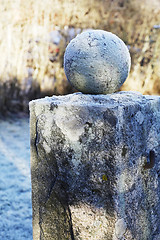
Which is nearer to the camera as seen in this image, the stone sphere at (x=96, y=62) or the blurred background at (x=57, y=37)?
the stone sphere at (x=96, y=62)

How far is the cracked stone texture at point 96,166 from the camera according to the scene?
1.53 metres

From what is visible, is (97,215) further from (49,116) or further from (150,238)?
(49,116)

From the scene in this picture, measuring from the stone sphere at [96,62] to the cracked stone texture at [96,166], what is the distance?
3.6 inches

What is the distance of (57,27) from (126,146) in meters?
5.36

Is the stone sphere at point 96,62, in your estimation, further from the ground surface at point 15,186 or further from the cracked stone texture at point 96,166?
the ground surface at point 15,186

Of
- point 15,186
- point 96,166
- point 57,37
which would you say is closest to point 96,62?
point 96,166

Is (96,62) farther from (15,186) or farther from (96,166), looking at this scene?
(15,186)

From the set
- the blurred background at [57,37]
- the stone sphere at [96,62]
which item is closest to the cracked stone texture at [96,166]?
the stone sphere at [96,62]

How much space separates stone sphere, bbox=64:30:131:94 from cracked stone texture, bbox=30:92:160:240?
9 cm

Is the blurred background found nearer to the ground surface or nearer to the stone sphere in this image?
the ground surface

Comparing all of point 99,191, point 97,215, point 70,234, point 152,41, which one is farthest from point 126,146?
point 152,41

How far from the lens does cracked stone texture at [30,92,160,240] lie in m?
1.53

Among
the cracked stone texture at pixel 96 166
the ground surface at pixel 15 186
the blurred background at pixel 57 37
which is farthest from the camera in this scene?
the blurred background at pixel 57 37

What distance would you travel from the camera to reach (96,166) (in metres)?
1.55
